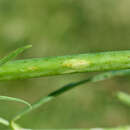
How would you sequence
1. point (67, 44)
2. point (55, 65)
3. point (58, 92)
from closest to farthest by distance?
point (55, 65) → point (58, 92) → point (67, 44)

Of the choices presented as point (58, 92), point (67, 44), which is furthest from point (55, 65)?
point (67, 44)

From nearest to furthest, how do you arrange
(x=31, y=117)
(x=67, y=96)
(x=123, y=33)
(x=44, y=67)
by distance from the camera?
(x=44, y=67), (x=31, y=117), (x=67, y=96), (x=123, y=33)

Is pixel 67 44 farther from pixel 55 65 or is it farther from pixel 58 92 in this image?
pixel 55 65

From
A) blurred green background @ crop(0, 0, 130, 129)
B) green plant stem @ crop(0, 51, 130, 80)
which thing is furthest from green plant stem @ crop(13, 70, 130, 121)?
blurred green background @ crop(0, 0, 130, 129)

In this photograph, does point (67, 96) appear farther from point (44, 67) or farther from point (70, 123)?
Answer: point (44, 67)

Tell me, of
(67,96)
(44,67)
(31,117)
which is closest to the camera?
(44,67)

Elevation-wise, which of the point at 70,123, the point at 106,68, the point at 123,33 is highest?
the point at 123,33

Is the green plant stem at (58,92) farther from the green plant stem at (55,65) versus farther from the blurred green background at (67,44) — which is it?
the blurred green background at (67,44)

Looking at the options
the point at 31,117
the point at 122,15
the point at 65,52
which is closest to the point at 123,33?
the point at 122,15
